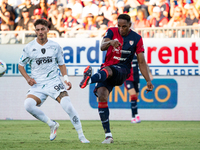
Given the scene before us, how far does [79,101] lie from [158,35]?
3179 millimetres

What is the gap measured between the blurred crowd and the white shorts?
7.43 meters

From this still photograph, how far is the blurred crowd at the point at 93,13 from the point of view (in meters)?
13.7

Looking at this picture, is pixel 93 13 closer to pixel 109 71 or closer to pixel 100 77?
pixel 109 71

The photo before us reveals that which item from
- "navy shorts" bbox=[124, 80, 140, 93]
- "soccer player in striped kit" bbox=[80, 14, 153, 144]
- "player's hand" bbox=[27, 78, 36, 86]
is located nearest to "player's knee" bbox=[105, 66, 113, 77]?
"soccer player in striped kit" bbox=[80, 14, 153, 144]

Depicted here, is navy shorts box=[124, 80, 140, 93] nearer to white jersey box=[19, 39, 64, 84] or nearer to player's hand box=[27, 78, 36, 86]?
white jersey box=[19, 39, 64, 84]

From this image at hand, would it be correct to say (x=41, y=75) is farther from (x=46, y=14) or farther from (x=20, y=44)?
(x=46, y=14)

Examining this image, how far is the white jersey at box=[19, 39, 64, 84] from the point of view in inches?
246

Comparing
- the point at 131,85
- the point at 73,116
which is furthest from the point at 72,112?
the point at 131,85

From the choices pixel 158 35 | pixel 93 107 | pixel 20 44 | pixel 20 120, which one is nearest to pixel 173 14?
pixel 158 35

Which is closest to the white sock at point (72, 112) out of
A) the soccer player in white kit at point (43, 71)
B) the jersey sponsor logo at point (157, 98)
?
the soccer player in white kit at point (43, 71)

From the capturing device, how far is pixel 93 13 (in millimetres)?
14562

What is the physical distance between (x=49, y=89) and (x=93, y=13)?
879 cm

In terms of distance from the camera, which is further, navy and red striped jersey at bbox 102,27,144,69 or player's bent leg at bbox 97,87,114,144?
navy and red striped jersey at bbox 102,27,144,69

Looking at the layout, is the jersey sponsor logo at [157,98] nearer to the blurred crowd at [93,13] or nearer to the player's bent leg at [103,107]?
the blurred crowd at [93,13]
